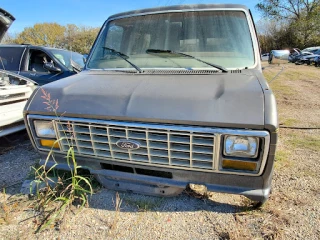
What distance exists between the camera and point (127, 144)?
212cm

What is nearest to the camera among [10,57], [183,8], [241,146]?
[241,146]

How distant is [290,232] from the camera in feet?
7.02

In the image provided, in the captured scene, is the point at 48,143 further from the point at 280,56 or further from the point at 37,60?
the point at 37,60

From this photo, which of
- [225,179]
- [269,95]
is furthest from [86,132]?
[269,95]


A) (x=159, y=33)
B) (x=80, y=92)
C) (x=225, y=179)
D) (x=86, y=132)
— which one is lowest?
(x=225, y=179)

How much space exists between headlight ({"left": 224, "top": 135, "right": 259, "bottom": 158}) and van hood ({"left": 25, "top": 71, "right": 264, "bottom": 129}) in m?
0.12

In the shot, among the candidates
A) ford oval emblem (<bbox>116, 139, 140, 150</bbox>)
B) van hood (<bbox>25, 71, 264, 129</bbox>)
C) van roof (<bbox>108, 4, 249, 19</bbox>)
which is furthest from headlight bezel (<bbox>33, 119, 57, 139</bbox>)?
van roof (<bbox>108, 4, 249, 19</bbox>)

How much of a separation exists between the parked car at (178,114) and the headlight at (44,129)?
11 mm

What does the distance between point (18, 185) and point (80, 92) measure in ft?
5.03

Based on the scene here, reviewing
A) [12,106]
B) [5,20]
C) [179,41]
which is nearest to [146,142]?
[179,41]

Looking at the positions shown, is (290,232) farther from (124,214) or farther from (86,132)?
(86,132)

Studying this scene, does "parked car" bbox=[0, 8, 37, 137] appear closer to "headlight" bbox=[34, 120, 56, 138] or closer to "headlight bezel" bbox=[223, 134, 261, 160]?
"headlight" bbox=[34, 120, 56, 138]

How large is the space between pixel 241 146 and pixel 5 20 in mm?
5056

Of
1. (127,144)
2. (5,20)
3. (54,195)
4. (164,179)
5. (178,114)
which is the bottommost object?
(54,195)
